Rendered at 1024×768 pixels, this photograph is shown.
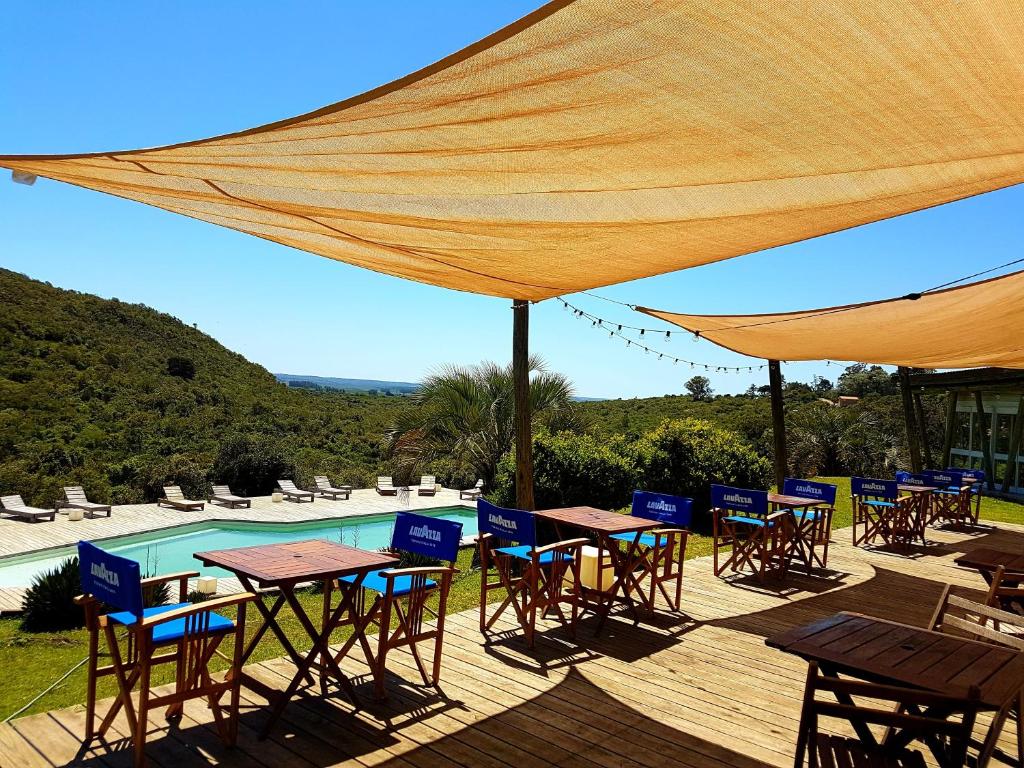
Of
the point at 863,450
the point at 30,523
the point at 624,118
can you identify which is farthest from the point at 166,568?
the point at 863,450

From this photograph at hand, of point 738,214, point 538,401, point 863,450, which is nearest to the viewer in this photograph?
point 738,214

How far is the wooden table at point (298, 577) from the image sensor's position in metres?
3.29

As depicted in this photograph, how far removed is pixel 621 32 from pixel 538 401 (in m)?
13.8

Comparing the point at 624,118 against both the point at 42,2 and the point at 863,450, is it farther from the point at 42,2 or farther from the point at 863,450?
the point at 863,450

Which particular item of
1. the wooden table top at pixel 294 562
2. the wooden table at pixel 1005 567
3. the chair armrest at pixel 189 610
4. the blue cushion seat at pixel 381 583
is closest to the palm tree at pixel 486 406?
the wooden table at pixel 1005 567

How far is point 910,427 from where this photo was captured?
12.8m

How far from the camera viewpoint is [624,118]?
259cm

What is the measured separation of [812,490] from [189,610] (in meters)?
6.75

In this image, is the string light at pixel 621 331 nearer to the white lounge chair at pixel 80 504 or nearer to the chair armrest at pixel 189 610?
the chair armrest at pixel 189 610

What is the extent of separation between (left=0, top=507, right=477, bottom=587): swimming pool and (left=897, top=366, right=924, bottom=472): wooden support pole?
8.13 meters

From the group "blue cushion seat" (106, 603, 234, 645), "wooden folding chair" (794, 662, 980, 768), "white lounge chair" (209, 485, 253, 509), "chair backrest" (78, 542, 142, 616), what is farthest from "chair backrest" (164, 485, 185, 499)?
"wooden folding chair" (794, 662, 980, 768)

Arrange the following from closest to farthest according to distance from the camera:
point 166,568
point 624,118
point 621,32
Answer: point 621,32
point 624,118
point 166,568

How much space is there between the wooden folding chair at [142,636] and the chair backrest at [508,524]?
1.86 metres

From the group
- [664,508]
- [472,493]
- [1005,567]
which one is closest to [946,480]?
[1005,567]
